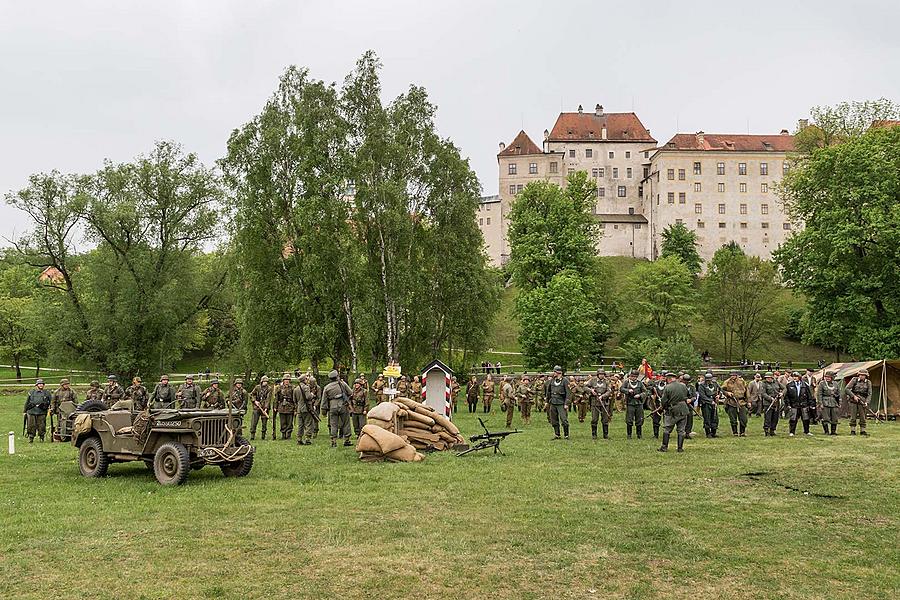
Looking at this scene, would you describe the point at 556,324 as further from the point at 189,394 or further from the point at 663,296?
the point at 189,394

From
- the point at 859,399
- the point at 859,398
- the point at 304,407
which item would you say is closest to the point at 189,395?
the point at 304,407

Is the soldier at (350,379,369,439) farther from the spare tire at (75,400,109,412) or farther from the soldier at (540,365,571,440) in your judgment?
the spare tire at (75,400,109,412)

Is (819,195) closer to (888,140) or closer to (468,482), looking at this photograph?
(888,140)

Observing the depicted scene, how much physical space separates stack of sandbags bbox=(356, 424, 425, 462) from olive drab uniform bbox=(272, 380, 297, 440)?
554 centimetres

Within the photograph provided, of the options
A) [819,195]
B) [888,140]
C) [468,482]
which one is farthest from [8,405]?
[888,140]

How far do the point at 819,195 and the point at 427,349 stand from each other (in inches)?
917

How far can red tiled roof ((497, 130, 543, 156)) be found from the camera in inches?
4215

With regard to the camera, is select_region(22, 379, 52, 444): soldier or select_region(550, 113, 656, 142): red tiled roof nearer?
select_region(22, 379, 52, 444): soldier

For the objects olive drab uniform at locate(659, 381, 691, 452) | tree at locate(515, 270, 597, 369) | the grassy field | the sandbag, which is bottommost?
the grassy field

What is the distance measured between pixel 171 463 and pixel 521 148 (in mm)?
96467

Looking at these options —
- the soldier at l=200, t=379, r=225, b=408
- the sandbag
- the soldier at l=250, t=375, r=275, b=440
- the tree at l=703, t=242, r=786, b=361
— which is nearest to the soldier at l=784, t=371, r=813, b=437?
the sandbag

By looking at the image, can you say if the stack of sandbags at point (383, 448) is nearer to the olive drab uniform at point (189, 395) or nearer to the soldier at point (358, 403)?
the soldier at point (358, 403)

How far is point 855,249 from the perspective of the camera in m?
42.2

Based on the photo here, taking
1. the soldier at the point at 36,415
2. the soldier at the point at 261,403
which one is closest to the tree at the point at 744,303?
the soldier at the point at 261,403
